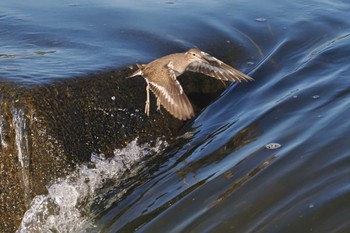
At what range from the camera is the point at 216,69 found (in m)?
7.31

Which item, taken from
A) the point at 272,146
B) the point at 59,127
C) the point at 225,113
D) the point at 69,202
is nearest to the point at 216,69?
the point at 225,113

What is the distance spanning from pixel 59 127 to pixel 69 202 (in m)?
0.61

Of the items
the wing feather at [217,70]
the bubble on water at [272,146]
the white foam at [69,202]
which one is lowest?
the white foam at [69,202]

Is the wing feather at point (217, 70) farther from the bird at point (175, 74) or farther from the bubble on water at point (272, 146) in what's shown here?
the bubble on water at point (272, 146)

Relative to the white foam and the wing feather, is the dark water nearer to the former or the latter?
the white foam

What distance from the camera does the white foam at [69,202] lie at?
6.17 metres

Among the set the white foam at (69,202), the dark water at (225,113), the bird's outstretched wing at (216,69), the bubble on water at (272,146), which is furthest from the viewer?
the bird's outstretched wing at (216,69)

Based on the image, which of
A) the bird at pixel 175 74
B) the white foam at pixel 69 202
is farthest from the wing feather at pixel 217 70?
the white foam at pixel 69 202

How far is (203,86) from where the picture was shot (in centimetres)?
786

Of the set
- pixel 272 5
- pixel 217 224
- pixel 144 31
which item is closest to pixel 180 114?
pixel 217 224

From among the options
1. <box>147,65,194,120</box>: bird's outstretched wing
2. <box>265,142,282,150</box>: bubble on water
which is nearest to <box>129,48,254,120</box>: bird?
<box>147,65,194,120</box>: bird's outstretched wing

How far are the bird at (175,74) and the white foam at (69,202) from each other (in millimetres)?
768

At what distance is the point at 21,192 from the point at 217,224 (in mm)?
1712

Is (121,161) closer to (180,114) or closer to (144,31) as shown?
(180,114)
